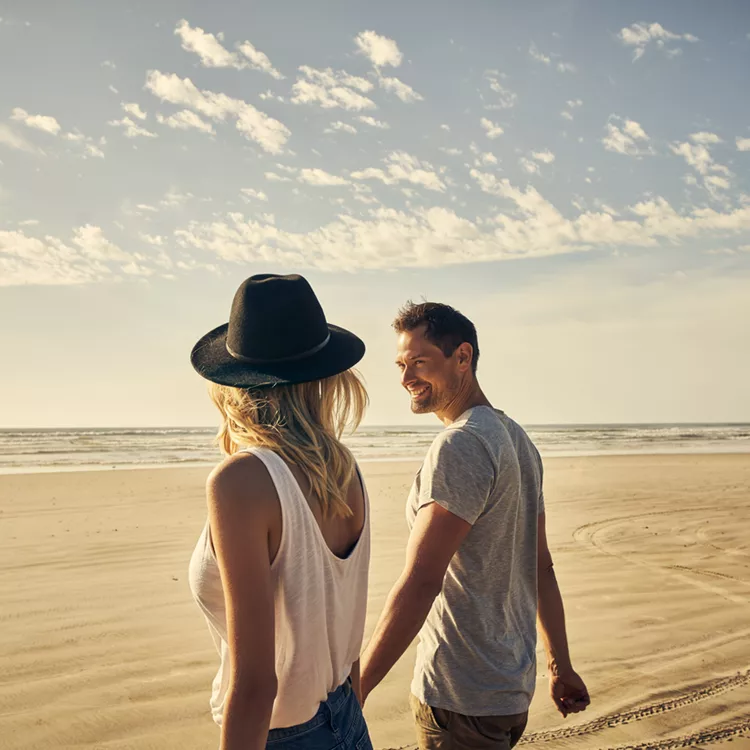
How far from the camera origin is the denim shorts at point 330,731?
5.36ft

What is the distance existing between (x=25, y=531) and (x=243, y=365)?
32.5 ft

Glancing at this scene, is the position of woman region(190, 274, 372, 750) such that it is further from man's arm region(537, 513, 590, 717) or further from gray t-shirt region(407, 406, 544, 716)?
man's arm region(537, 513, 590, 717)

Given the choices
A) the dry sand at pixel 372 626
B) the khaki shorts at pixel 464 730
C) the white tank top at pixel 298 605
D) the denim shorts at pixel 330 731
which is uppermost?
the white tank top at pixel 298 605

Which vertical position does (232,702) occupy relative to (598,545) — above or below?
above

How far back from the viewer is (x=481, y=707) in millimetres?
2137

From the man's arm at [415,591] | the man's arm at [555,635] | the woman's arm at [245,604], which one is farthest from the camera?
the man's arm at [555,635]

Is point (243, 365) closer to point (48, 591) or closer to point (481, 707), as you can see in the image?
point (481, 707)

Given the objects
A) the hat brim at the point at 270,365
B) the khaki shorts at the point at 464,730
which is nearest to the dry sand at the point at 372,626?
the khaki shorts at the point at 464,730

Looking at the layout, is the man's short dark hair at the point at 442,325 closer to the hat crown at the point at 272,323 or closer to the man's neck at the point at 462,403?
the man's neck at the point at 462,403

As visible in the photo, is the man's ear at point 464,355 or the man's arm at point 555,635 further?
the man's arm at point 555,635

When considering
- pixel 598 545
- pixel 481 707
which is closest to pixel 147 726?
pixel 481 707

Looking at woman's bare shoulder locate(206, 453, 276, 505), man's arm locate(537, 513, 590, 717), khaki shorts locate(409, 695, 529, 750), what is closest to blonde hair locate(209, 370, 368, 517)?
woman's bare shoulder locate(206, 453, 276, 505)

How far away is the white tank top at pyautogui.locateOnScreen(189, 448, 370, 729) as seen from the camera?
1524 millimetres

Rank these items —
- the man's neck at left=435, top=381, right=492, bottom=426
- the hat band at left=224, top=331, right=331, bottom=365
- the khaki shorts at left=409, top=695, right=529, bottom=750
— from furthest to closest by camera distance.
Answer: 1. the man's neck at left=435, top=381, right=492, bottom=426
2. the khaki shorts at left=409, top=695, right=529, bottom=750
3. the hat band at left=224, top=331, right=331, bottom=365
